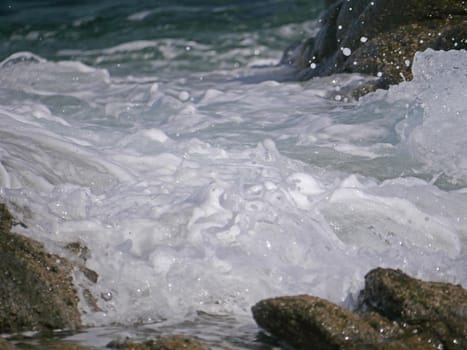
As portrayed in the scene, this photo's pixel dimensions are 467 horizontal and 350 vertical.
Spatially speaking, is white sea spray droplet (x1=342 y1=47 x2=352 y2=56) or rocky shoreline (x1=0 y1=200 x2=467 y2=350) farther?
white sea spray droplet (x1=342 y1=47 x2=352 y2=56)

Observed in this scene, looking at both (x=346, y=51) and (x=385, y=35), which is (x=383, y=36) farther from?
(x=346, y=51)

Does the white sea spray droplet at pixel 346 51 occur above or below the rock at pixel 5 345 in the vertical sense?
below

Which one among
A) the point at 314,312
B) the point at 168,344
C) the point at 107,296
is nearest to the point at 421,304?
the point at 314,312

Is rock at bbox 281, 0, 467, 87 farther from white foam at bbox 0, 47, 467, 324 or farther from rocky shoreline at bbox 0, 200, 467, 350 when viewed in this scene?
rocky shoreline at bbox 0, 200, 467, 350

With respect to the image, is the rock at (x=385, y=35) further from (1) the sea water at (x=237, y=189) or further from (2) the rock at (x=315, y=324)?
(2) the rock at (x=315, y=324)

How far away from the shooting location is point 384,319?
3488 mm

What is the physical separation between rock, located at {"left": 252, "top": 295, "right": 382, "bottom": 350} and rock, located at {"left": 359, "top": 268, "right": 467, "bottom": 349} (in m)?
0.14

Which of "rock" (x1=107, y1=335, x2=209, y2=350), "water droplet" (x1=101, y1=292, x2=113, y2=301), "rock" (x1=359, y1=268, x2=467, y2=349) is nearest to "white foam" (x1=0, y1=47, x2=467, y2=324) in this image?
"water droplet" (x1=101, y1=292, x2=113, y2=301)

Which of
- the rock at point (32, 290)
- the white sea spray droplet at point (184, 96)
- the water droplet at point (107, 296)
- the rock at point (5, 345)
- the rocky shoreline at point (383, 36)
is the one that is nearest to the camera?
the rock at point (5, 345)

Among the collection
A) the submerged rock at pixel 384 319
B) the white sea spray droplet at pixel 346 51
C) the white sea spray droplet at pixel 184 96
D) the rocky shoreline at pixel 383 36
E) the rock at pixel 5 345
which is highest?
the rock at pixel 5 345

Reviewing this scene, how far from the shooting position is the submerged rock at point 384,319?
3373 mm

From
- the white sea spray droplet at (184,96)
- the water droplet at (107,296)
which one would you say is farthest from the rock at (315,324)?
the white sea spray droplet at (184,96)

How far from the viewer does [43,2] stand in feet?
51.9

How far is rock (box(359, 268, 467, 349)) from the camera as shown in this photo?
3.39 meters
